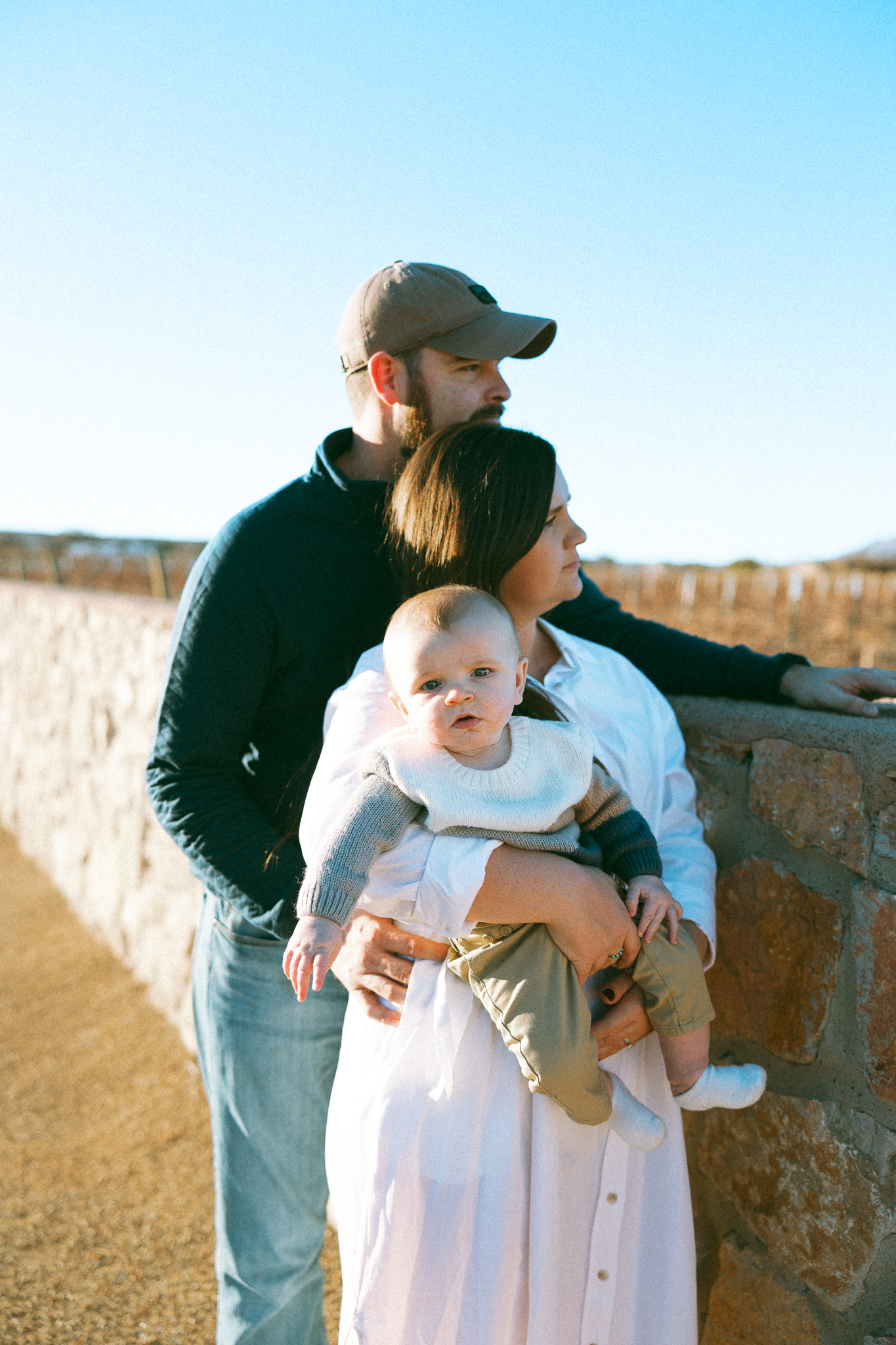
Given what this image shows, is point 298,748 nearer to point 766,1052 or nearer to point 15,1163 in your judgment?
point 766,1052

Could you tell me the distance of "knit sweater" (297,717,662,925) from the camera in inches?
49.9

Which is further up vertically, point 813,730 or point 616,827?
point 813,730

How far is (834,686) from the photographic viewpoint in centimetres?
166

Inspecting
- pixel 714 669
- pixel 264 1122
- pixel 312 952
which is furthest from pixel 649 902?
pixel 264 1122

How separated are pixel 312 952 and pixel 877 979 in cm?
79

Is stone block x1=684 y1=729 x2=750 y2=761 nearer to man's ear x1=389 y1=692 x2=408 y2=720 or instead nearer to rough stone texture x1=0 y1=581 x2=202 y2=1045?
man's ear x1=389 y1=692 x2=408 y2=720

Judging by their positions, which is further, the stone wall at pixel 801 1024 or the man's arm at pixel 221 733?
the man's arm at pixel 221 733

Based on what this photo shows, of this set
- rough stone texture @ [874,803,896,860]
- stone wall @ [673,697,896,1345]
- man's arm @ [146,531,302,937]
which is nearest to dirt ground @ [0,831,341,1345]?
stone wall @ [673,697,896,1345]

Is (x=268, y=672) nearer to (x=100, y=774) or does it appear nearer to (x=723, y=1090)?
(x=723, y=1090)

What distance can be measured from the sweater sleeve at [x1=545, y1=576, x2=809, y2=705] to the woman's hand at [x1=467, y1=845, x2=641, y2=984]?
0.55 meters

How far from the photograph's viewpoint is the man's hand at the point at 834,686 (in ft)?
5.36

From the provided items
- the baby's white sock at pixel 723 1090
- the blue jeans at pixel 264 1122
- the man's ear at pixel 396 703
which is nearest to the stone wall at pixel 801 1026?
the baby's white sock at pixel 723 1090

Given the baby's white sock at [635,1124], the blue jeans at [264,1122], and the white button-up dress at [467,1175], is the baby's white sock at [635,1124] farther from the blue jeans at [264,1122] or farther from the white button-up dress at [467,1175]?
the blue jeans at [264,1122]

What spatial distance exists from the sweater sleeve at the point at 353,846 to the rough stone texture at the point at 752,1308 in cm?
93
